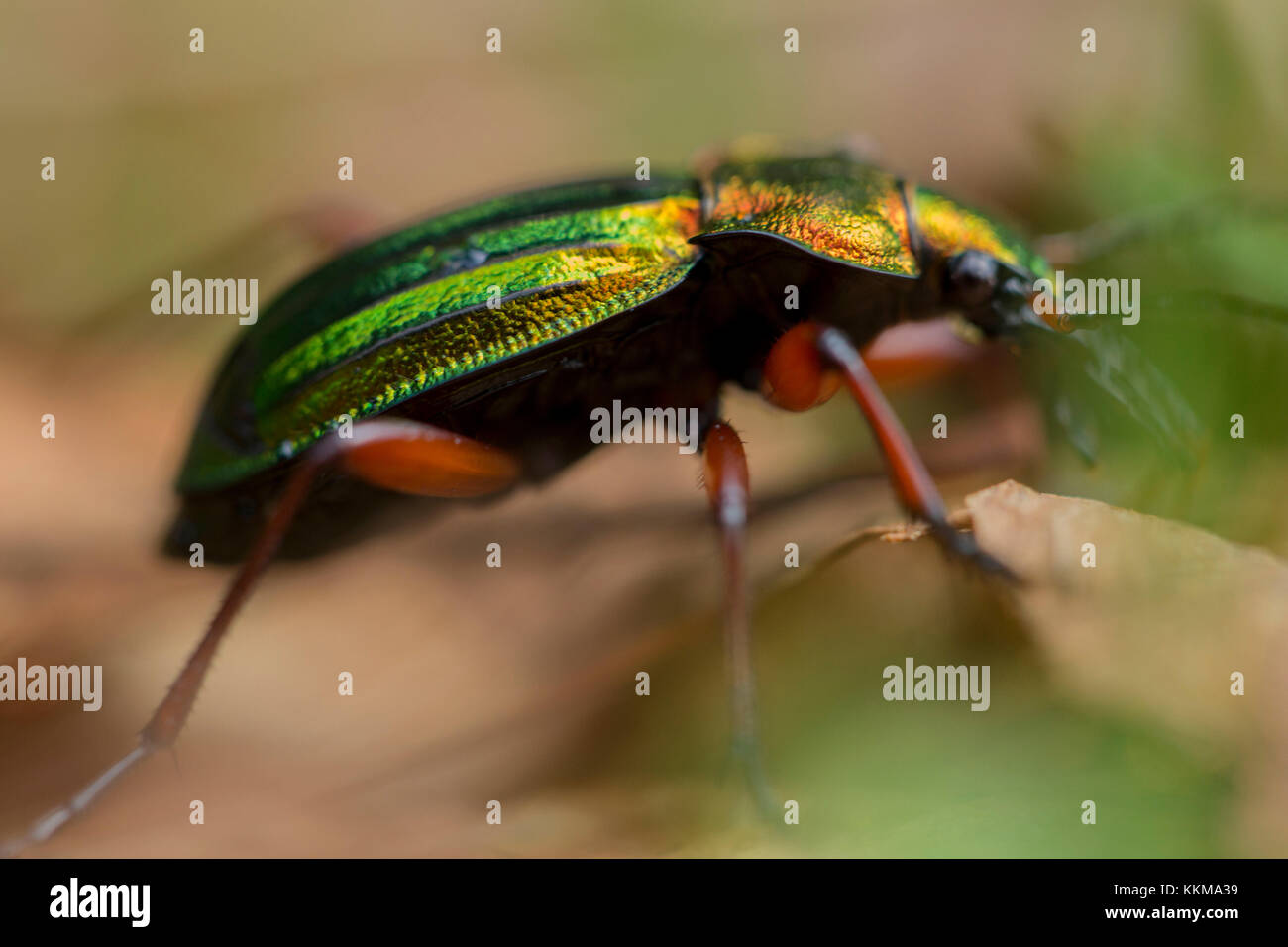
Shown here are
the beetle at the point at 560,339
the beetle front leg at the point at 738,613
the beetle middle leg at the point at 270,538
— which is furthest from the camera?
the beetle at the point at 560,339

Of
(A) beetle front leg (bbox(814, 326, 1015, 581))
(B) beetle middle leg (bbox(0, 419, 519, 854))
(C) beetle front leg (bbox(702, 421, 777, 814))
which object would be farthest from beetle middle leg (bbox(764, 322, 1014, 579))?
(B) beetle middle leg (bbox(0, 419, 519, 854))

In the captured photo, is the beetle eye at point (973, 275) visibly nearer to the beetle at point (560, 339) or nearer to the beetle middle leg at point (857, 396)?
the beetle at point (560, 339)

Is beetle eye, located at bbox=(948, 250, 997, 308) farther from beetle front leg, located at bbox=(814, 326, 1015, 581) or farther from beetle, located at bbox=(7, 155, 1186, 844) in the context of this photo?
beetle front leg, located at bbox=(814, 326, 1015, 581)

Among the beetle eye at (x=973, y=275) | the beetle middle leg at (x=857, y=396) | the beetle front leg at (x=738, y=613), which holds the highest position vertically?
the beetle eye at (x=973, y=275)

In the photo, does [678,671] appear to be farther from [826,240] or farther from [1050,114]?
[1050,114]

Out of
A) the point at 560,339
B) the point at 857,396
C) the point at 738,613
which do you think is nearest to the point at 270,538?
the point at 560,339

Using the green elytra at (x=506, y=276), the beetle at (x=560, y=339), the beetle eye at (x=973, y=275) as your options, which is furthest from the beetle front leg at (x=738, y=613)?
the beetle eye at (x=973, y=275)
